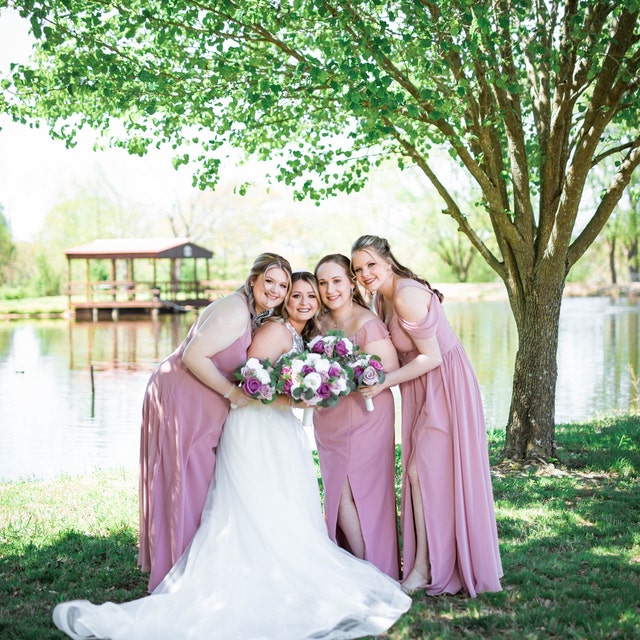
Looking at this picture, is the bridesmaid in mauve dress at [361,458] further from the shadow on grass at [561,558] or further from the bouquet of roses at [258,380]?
the bouquet of roses at [258,380]

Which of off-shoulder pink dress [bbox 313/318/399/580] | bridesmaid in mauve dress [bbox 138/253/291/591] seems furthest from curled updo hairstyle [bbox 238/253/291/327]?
off-shoulder pink dress [bbox 313/318/399/580]

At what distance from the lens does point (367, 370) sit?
14.5 ft

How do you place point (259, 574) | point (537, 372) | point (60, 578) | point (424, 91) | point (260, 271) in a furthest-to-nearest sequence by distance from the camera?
point (537, 372) → point (424, 91) → point (60, 578) → point (260, 271) → point (259, 574)

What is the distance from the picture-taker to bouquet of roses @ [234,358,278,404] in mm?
4246

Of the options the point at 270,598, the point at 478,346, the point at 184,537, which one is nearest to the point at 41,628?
the point at 184,537

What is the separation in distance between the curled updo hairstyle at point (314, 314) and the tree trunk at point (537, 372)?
3476mm

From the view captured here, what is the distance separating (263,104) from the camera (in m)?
6.37

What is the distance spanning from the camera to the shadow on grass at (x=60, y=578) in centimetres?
413

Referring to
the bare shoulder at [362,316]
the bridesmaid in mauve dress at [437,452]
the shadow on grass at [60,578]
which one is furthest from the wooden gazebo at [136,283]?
the bridesmaid in mauve dress at [437,452]

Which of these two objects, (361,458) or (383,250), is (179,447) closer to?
(361,458)

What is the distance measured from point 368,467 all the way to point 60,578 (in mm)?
2104

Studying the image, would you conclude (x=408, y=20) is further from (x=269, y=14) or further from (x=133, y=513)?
(x=133, y=513)

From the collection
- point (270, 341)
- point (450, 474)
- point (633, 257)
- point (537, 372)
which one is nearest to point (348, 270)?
point (270, 341)

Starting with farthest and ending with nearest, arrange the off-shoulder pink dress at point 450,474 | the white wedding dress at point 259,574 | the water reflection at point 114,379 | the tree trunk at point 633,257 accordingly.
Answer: the tree trunk at point 633,257 → the water reflection at point 114,379 → the off-shoulder pink dress at point 450,474 → the white wedding dress at point 259,574
